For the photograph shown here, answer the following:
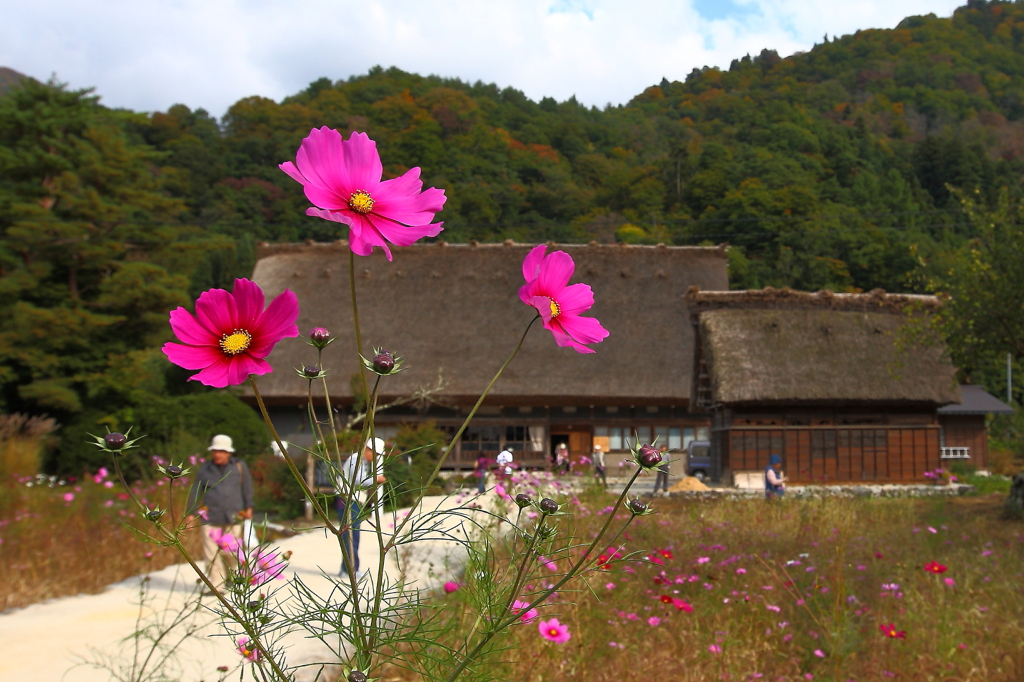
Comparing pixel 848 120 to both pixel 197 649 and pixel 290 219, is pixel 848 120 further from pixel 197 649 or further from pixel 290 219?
pixel 197 649

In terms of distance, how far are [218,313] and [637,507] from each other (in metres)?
0.72

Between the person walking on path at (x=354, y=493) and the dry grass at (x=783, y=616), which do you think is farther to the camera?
the dry grass at (x=783, y=616)

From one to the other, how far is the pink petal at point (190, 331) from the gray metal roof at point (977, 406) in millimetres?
25024

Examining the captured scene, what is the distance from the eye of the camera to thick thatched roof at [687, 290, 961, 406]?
18.2 metres

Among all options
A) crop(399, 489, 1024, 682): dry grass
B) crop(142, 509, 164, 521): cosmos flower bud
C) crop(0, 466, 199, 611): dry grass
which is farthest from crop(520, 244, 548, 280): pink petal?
crop(0, 466, 199, 611): dry grass

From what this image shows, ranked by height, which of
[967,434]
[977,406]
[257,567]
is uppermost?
[257,567]

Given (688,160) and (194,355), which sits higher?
(688,160)

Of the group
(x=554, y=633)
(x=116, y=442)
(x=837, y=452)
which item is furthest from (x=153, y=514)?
(x=837, y=452)

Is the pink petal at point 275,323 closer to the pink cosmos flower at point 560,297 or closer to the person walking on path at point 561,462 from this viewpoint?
the pink cosmos flower at point 560,297

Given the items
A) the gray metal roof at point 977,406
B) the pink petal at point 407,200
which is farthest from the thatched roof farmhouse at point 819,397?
the pink petal at point 407,200

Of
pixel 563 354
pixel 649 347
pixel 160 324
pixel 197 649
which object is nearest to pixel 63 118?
pixel 160 324

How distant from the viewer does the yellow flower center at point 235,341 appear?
129 cm

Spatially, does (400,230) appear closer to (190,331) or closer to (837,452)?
(190,331)

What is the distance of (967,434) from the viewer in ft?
80.0
